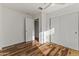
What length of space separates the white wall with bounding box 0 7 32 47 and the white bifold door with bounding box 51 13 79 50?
1.73m

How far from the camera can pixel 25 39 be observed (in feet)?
15.6

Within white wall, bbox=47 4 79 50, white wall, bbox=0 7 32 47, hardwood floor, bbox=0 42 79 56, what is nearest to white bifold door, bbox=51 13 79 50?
white wall, bbox=47 4 79 50

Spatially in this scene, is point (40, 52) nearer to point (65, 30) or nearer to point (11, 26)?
point (65, 30)

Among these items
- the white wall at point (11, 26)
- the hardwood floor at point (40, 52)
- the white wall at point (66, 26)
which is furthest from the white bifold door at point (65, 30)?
the white wall at point (11, 26)

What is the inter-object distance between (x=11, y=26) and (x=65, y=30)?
2.46 meters

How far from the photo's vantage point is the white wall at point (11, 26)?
11.3ft

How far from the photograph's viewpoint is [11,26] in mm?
3875

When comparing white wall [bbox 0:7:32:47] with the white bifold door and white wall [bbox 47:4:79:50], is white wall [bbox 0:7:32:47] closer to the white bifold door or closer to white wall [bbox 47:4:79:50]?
white wall [bbox 47:4:79:50]

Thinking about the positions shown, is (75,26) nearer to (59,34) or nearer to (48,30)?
(59,34)

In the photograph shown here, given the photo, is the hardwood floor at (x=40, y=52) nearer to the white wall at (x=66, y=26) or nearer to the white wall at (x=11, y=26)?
the white wall at (x=66, y=26)

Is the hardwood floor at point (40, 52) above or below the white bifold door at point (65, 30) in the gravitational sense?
below

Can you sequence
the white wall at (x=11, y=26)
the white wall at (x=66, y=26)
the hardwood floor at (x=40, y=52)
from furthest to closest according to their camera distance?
the white wall at (x=11, y=26) < the white wall at (x=66, y=26) < the hardwood floor at (x=40, y=52)

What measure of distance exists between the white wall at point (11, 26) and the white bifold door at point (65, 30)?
1728 millimetres

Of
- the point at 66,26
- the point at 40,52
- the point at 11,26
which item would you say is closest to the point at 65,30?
the point at 66,26
